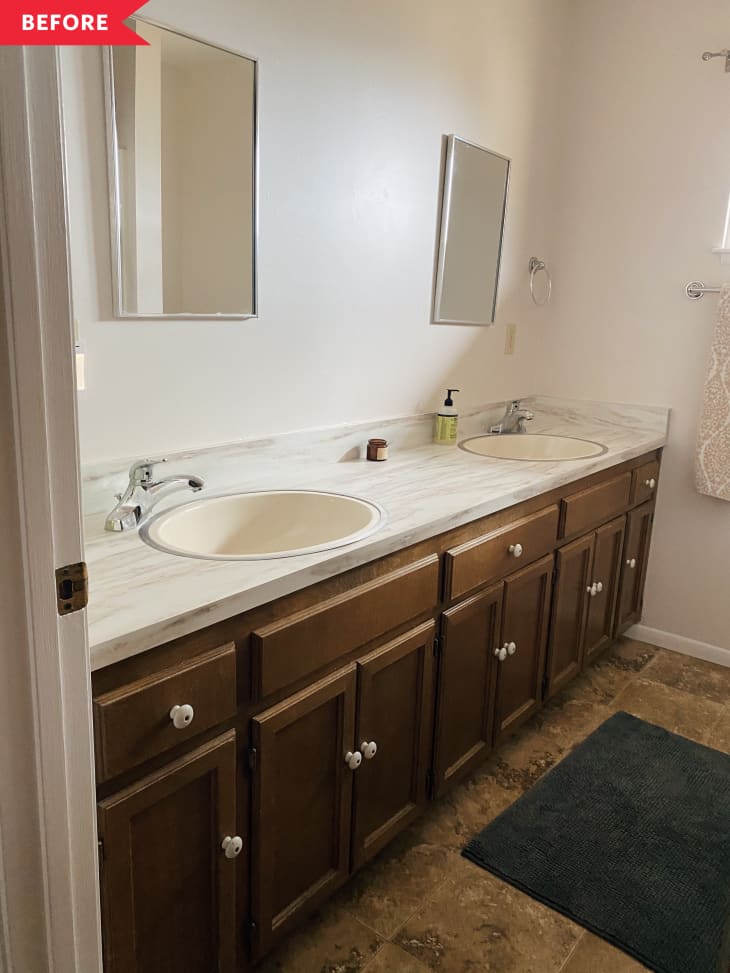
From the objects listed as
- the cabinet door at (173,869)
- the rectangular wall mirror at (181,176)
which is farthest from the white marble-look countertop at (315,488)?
the rectangular wall mirror at (181,176)

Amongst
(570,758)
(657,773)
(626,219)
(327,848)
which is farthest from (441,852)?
(626,219)

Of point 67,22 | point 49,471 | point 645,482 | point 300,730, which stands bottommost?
point 300,730

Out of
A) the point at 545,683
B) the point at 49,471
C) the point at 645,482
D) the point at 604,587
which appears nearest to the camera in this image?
the point at 49,471

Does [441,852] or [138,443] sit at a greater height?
[138,443]

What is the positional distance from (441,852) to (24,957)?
1145 mm

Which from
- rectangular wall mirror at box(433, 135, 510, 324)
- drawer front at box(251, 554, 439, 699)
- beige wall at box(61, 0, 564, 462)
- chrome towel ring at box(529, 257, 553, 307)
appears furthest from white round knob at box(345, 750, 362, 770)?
chrome towel ring at box(529, 257, 553, 307)

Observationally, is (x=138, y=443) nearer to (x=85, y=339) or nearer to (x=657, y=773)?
(x=85, y=339)

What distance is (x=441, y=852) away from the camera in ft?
6.00

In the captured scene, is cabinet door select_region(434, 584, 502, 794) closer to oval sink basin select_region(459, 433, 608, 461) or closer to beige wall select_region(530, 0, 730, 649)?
oval sink basin select_region(459, 433, 608, 461)

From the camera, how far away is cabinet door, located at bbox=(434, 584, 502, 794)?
180 centimetres

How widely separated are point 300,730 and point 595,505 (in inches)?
55.2

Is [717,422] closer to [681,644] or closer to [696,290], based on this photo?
[696,290]

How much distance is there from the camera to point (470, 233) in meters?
2.55

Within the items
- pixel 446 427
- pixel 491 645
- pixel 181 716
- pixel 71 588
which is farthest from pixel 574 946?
pixel 446 427
